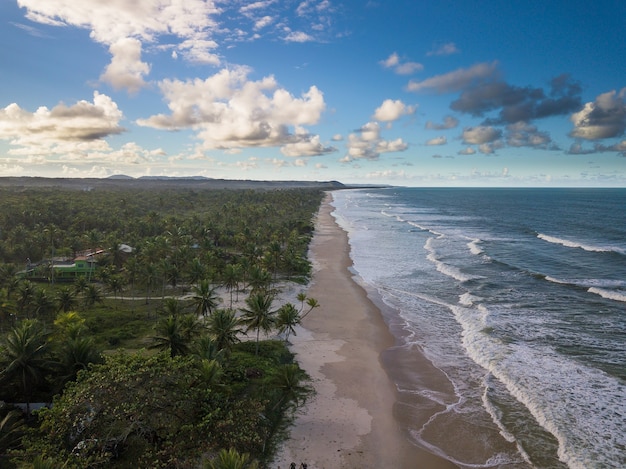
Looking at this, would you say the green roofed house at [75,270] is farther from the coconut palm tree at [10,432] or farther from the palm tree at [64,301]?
the coconut palm tree at [10,432]

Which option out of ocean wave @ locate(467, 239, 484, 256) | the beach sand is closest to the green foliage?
the beach sand

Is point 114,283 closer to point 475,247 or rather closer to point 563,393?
point 563,393

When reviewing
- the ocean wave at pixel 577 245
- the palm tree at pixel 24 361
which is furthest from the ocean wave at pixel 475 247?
the palm tree at pixel 24 361

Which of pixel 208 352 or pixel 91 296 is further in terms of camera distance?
pixel 91 296

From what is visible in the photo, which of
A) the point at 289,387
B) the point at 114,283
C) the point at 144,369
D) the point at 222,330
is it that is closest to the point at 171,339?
the point at 222,330

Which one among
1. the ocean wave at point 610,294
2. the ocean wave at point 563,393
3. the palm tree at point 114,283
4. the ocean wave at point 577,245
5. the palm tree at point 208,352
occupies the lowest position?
the ocean wave at point 563,393

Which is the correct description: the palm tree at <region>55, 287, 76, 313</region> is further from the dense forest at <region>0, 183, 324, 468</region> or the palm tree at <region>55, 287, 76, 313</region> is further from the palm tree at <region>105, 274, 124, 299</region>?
the palm tree at <region>105, 274, 124, 299</region>

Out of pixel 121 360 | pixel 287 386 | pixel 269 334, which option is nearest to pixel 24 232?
pixel 269 334
